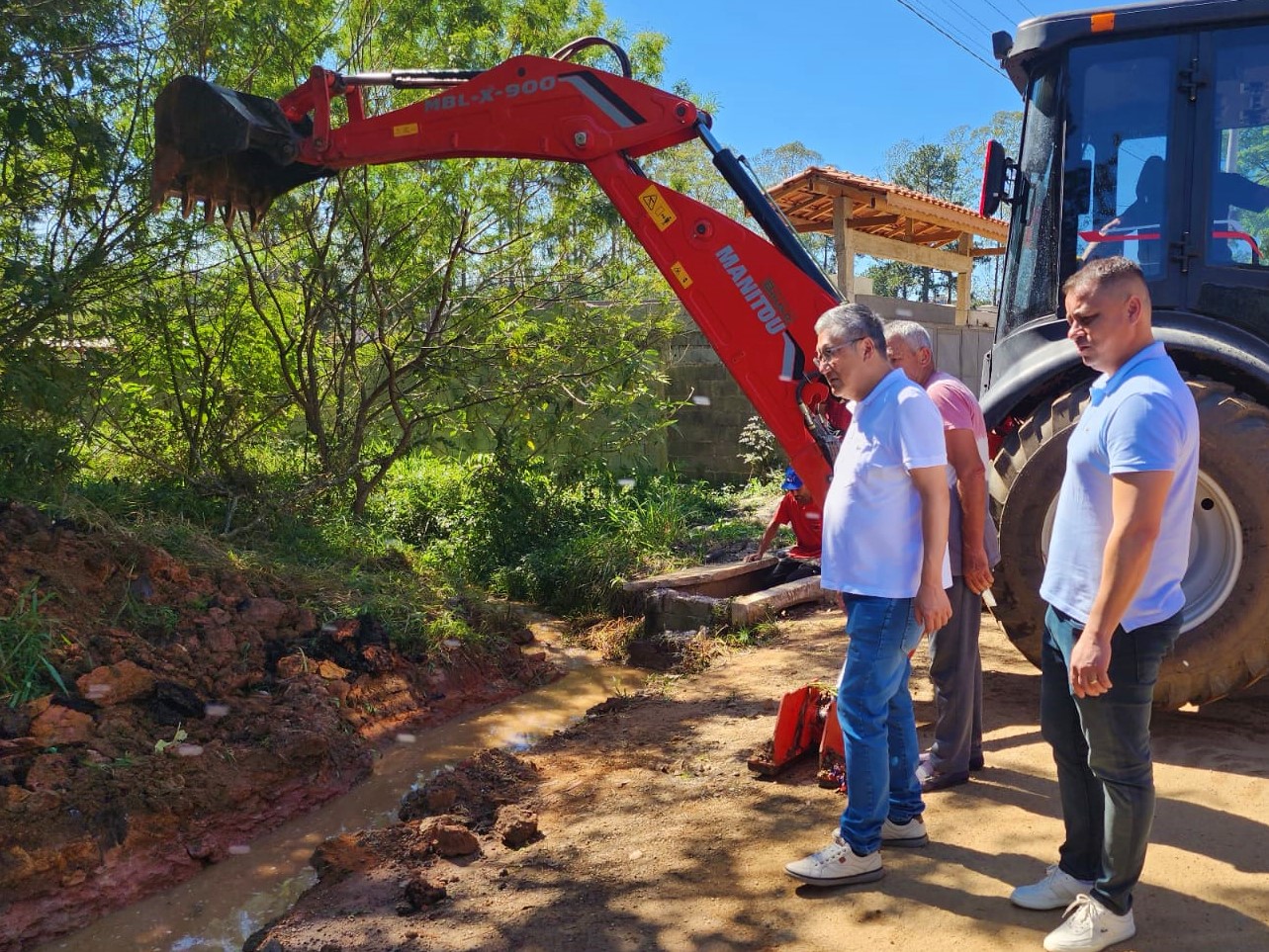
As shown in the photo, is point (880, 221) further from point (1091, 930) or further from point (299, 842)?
point (1091, 930)

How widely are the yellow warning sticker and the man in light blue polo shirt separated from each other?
3.00 metres

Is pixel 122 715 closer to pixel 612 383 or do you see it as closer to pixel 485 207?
pixel 485 207

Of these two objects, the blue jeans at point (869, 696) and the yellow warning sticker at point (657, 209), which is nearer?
the blue jeans at point (869, 696)

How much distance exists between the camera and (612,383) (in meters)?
9.66

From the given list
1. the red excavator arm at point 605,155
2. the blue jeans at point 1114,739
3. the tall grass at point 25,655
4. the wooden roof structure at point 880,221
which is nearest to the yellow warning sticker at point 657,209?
the red excavator arm at point 605,155

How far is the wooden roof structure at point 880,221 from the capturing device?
1241 cm

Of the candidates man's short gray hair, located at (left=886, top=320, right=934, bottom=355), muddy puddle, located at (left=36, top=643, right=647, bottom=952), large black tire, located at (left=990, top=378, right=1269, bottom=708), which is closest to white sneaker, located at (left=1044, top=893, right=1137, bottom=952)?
large black tire, located at (left=990, top=378, right=1269, bottom=708)

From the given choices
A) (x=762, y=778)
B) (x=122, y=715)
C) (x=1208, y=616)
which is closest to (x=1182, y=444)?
(x=1208, y=616)

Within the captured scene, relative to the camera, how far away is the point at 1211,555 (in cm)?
433

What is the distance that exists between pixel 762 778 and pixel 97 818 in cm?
267

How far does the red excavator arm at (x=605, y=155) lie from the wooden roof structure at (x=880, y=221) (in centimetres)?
602

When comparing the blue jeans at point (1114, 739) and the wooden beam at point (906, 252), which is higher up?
the wooden beam at point (906, 252)

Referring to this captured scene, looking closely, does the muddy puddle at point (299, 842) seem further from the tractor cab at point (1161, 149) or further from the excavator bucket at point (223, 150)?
the tractor cab at point (1161, 149)

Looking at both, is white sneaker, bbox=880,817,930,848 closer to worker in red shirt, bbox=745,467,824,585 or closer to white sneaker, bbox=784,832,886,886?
white sneaker, bbox=784,832,886,886
